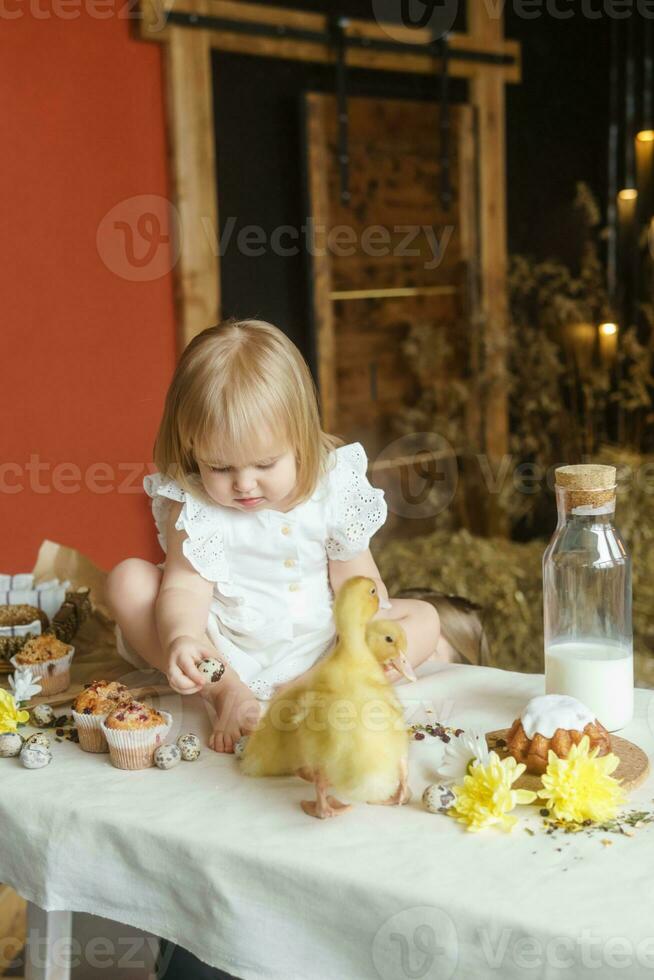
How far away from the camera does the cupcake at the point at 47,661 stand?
4.09ft

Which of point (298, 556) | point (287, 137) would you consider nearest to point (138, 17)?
point (287, 137)

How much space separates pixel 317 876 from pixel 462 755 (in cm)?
19

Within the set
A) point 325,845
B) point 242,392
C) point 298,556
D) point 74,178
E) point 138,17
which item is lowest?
point 325,845

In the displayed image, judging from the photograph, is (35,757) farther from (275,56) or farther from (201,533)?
(275,56)

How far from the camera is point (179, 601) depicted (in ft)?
4.07

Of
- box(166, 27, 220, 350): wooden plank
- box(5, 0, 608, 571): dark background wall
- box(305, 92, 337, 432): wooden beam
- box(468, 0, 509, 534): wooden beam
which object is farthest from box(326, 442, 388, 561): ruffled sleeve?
box(468, 0, 509, 534): wooden beam

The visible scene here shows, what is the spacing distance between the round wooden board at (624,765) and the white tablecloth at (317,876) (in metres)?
0.01

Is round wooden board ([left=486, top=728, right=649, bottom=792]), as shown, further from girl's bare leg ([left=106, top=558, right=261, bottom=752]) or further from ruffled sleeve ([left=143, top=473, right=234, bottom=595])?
ruffled sleeve ([left=143, top=473, right=234, bottom=595])

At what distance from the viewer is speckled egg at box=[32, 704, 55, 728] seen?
45.8 inches

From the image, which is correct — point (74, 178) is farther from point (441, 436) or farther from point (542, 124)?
point (542, 124)

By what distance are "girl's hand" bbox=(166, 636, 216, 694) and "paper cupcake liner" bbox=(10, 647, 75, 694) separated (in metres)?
Answer: 0.22

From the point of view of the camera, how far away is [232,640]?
1.32 m

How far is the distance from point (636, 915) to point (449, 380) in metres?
3.53

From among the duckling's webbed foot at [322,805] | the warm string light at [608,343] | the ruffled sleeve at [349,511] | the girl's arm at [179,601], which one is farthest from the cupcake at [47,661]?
the warm string light at [608,343]
